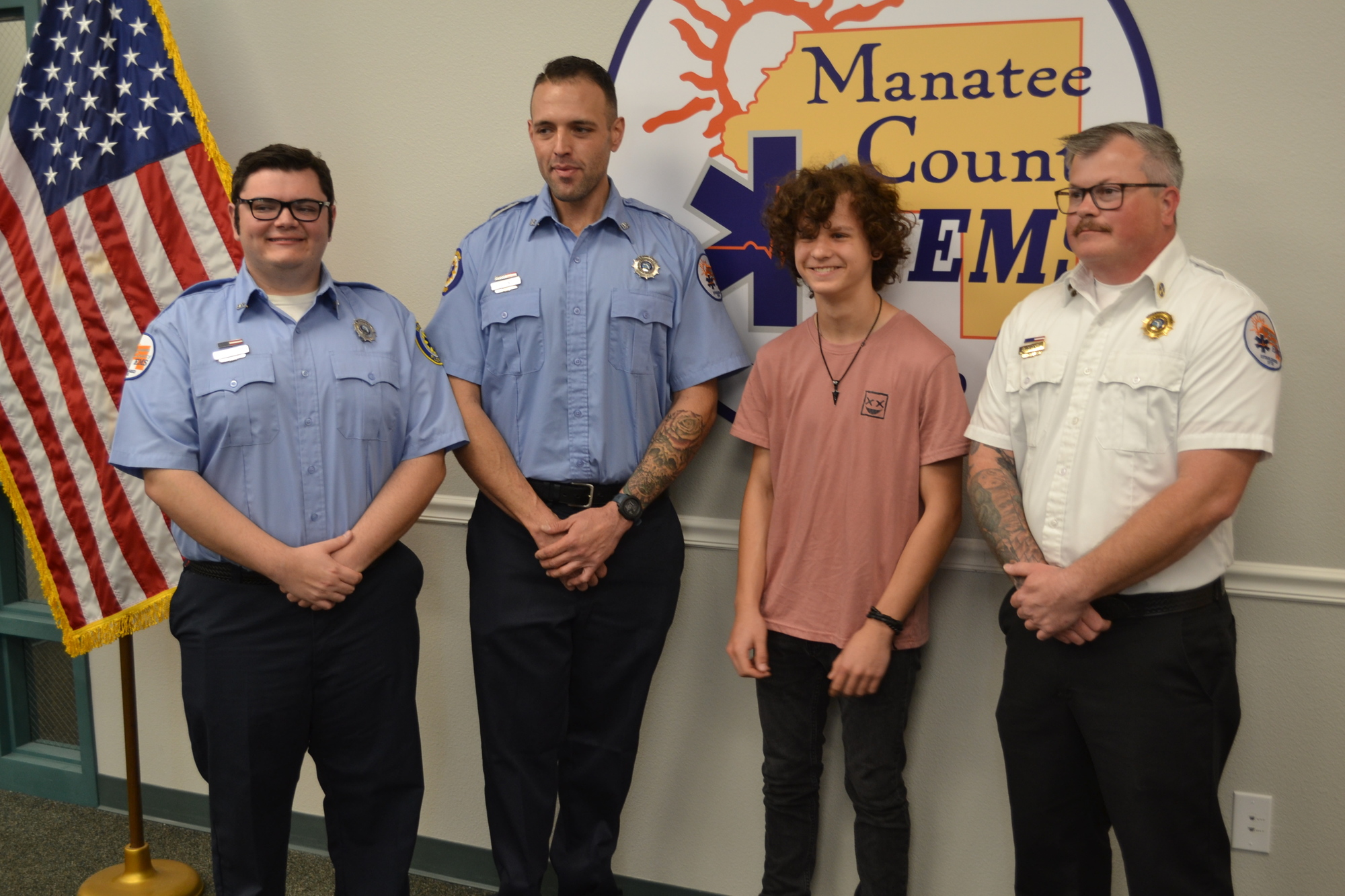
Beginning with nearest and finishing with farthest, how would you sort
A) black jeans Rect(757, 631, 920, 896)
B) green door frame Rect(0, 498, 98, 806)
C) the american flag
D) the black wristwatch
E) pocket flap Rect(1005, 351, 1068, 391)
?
pocket flap Rect(1005, 351, 1068, 391), black jeans Rect(757, 631, 920, 896), the black wristwatch, the american flag, green door frame Rect(0, 498, 98, 806)

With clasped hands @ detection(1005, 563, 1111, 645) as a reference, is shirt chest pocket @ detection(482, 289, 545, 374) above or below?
above

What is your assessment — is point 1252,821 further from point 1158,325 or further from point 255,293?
point 255,293

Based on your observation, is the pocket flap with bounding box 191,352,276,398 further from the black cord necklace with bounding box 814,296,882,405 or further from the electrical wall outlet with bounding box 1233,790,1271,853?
the electrical wall outlet with bounding box 1233,790,1271,853

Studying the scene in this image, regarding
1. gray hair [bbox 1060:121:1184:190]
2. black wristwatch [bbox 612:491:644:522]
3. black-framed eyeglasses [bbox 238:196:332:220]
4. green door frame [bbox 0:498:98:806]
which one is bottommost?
green door frame [bbox 0:498:98:806]

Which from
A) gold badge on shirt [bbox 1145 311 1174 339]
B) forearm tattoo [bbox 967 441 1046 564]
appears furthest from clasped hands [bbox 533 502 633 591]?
gold badge on shirt [bbox 1145 311 1174 339]

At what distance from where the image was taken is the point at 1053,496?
5.73ft

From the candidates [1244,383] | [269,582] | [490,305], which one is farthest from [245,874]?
[1244,383]

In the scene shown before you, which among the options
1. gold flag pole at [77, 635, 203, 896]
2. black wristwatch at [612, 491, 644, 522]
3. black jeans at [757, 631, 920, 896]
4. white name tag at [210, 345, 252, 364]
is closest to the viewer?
white name tag at [210, 345, 252, 364]

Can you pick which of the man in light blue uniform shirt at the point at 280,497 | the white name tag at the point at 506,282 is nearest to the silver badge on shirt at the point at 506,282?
the white name tag at the point at 506,282

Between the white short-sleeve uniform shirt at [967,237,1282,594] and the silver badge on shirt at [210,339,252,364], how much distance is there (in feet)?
4.66

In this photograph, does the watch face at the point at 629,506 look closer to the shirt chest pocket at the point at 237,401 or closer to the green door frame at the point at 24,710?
the shirt chest pocket at the point at 237,401

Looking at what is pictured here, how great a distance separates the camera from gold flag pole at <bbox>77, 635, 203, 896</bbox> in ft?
8.44

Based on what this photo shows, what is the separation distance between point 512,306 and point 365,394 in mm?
383

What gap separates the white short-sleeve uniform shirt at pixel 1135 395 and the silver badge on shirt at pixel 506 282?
102cm
